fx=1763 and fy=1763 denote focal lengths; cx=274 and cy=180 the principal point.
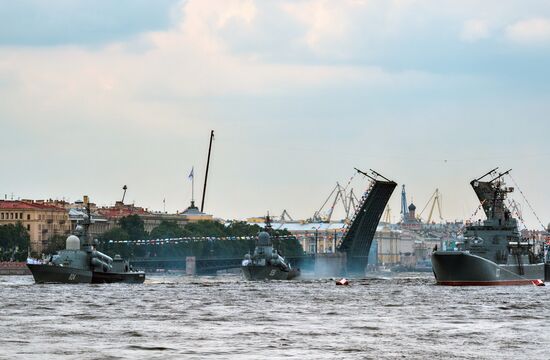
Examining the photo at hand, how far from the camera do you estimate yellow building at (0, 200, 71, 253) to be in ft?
593

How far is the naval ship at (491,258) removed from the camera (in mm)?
87188

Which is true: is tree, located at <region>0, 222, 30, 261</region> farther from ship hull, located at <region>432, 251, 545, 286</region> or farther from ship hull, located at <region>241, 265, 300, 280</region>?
ship hull, located at <region>432, 251, 545, 286</region>

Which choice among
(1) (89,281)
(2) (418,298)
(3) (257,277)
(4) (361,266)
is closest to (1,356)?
(2) (418,298)

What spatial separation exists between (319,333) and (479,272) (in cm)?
4268

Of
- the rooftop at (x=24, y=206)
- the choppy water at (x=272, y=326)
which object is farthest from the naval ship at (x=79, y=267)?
the rooftop at (x=24, y=206)

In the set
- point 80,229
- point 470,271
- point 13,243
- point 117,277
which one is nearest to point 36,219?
point 13,243

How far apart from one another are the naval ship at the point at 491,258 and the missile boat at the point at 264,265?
18135 millimetres

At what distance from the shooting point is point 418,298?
69.5 meters

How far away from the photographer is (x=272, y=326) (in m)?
48.3

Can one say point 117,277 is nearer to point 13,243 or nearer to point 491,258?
point 491,258

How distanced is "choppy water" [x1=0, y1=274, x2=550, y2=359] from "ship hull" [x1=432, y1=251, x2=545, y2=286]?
1301 cm

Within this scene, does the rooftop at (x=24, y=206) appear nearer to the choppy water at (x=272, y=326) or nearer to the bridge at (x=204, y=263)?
the bridge at (x=204, y=263)

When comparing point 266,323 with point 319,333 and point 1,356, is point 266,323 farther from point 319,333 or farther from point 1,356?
point 1,356

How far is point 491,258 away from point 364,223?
29625 millimetres
